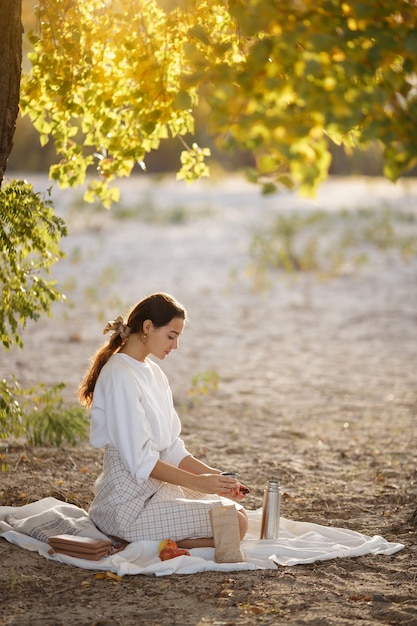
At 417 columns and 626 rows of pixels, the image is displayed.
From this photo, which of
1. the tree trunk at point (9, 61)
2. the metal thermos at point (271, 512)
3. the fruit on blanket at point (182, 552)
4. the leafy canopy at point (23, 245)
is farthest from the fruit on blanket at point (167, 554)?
the tree trunk at point (9, 61)

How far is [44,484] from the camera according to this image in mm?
5738

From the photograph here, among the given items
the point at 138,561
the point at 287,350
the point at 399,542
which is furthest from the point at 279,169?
the point at 287,350

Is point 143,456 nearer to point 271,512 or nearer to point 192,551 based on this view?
point 192,551

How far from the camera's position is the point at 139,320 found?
192 inches

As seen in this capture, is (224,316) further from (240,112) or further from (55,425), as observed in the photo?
(240,112)

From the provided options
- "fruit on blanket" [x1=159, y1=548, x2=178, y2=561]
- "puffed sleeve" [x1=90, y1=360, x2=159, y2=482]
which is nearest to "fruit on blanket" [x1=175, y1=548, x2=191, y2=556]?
"fruit on blanket" [x1=159, y1=548, x2=178, y2=561]

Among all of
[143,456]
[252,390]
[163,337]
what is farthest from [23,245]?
[252,390]

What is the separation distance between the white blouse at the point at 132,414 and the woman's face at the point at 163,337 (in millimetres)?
102

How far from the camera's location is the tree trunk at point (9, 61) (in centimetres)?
463

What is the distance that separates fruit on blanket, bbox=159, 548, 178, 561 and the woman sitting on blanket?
0.09 m

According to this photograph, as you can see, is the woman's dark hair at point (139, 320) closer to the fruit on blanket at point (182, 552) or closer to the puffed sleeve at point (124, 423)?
the puffed sleeve at point (124, 423)

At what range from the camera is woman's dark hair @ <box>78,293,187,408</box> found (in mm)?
4801

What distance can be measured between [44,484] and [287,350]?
5737 mm

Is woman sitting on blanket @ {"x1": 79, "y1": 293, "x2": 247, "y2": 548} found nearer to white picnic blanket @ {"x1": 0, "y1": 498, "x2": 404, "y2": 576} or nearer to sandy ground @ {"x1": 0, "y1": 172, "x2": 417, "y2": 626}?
white picnic blanket @ {"x1": 0, "y1": 498, "x2": 404, "y2": 576}
